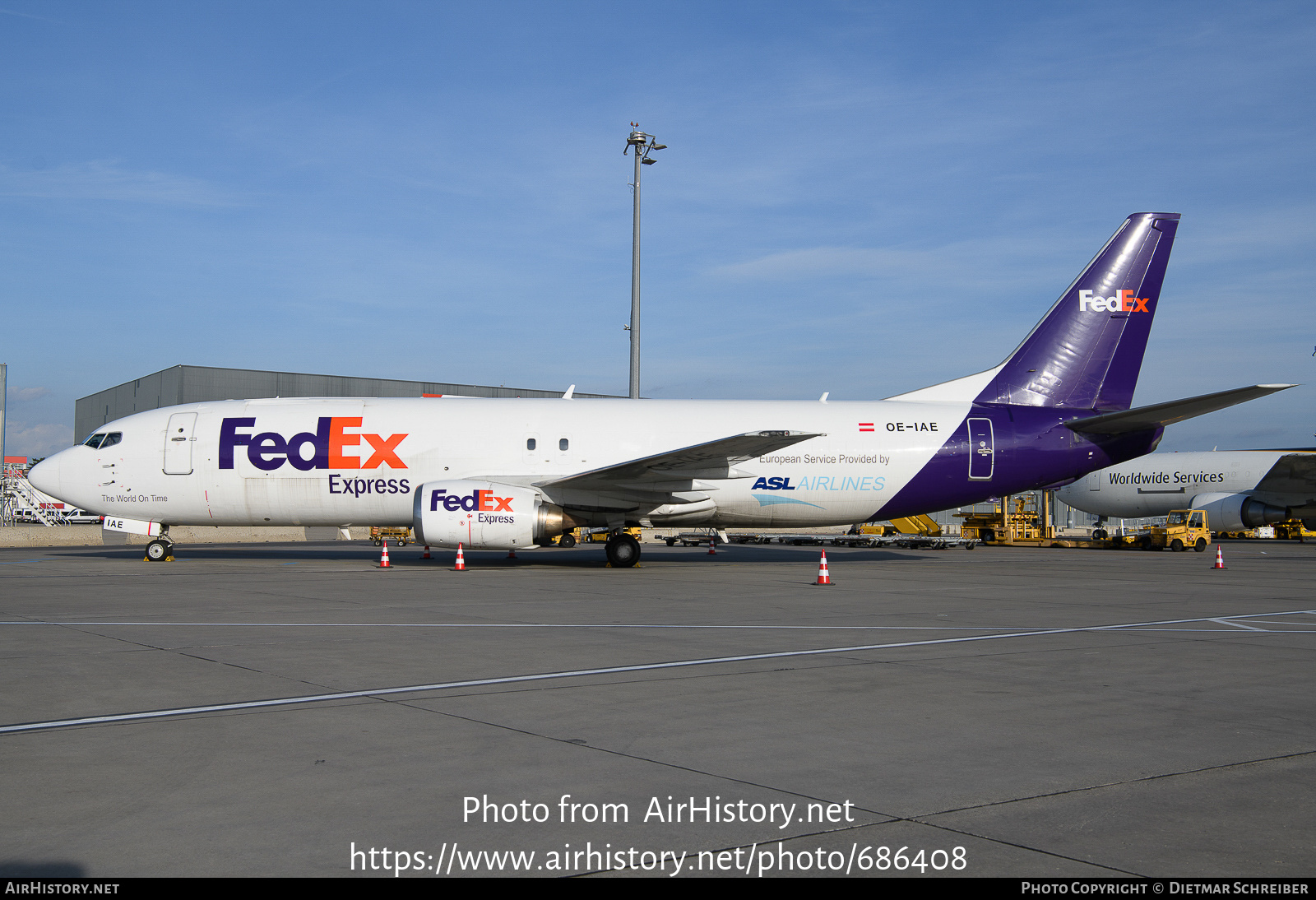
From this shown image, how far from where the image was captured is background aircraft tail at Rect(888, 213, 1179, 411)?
22719 mm

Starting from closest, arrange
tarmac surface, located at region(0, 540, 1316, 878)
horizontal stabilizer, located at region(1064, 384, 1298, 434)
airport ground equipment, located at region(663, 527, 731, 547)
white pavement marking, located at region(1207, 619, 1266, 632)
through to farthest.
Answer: tarmac surface, located at region(0, 540, 1316, 878), white pavement marking, located at region(1207, 619, 1266, 632), horizontal stabilizer, located at region(1064, 384, 1298, 434), airport ground equipment, located at region(663, 527, 731, 547)

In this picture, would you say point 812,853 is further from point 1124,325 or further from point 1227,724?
point 1124,325

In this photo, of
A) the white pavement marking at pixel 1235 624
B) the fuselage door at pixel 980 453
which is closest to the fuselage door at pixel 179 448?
the fuselage door at pixel 980 453

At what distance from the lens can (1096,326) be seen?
22812mm

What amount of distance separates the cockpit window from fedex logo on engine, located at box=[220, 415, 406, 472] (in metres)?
2.85

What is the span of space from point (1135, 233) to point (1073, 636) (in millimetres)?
16176

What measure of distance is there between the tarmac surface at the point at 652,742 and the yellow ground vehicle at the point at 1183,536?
29.0 meters

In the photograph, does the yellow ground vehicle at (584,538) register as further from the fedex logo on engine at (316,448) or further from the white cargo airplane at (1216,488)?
the white cargo airplane at (1216,488)

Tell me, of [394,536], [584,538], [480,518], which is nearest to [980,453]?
[480,518]

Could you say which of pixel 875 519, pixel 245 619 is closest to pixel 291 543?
pixel 875 519

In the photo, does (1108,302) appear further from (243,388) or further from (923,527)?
(243,388)

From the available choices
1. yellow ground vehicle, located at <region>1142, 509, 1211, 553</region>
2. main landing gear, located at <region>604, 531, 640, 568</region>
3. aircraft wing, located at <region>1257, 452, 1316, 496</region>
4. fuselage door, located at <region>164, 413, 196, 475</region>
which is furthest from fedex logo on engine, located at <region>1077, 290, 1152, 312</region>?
aircraft wing, located at <region>1257, 452, 1316, 496</region>

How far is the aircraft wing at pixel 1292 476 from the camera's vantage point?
147ft

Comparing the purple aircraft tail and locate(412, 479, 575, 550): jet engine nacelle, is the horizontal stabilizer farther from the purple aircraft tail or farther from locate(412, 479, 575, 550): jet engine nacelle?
locate(412, 479, 575, 550): jet engine nacelle
